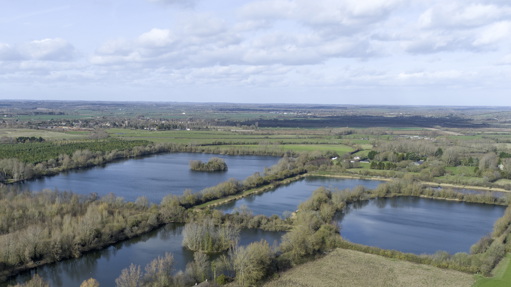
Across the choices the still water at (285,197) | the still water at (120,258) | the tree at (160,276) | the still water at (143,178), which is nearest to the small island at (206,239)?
the still water at (120,258)

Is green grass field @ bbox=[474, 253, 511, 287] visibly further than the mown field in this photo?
Yes

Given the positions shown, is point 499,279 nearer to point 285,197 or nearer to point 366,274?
point 366,274

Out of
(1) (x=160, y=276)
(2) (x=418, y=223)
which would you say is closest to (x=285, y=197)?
(2) (x=418, y=223)

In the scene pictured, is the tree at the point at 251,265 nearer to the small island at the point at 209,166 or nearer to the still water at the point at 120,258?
the still water at the point at 120,258

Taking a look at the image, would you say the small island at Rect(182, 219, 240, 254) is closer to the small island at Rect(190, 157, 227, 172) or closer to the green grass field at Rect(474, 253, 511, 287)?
the green grass field at Rect(474, 253, 511, 287)

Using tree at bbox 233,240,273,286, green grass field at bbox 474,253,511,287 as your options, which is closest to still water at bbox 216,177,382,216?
tree at bbox 233,240,273,286

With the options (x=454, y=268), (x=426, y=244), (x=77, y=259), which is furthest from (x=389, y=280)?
(x=77, y=259)
